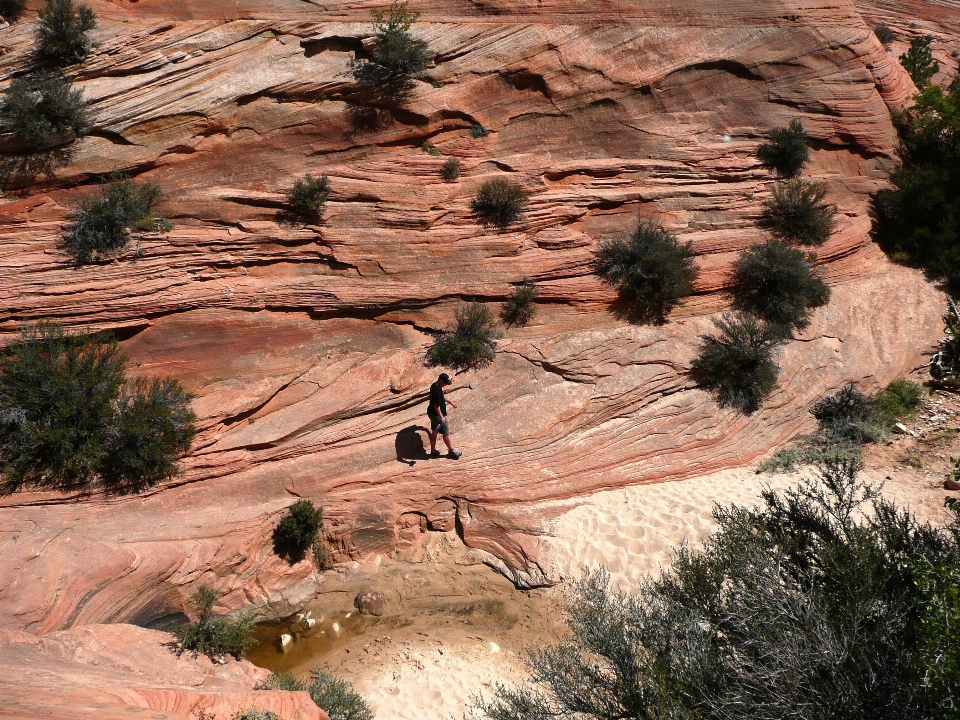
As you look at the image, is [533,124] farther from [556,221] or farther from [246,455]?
[246,455]

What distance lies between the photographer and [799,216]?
12789 millimetres

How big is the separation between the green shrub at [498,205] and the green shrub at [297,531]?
589cm

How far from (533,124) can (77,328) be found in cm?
918

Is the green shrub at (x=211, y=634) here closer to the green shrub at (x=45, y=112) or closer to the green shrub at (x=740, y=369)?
the green shrub at (x=45, y=112)

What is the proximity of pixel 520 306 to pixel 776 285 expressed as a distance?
500 cm

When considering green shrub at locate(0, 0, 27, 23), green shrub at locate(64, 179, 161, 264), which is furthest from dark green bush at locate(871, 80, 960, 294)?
green shrub at locate(0, 0, 27, 23)

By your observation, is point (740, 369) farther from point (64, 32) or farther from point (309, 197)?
point (64, 32)

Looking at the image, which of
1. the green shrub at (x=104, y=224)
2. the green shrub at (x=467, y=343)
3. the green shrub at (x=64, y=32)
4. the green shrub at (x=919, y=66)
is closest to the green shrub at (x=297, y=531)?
the green shrub at (x=467, y=343)

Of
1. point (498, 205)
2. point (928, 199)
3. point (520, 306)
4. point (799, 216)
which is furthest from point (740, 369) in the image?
point (928, 199)

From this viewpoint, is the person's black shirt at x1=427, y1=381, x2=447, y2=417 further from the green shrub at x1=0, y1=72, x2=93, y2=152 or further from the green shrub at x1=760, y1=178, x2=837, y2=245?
the green shrub at x1=760, y1=178, x2=837, y2=245

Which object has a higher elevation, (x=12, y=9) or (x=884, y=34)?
(x=884, y=34)

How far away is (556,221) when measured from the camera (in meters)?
12.2

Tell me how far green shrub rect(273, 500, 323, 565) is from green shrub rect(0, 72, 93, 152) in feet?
24.5

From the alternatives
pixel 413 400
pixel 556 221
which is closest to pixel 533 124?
pixel 556 221
